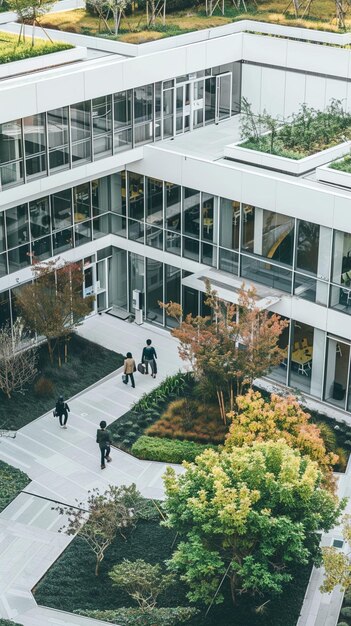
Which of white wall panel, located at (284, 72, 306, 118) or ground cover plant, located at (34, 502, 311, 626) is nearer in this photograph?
ground cover plant, located at (34, 502, 311, 626)

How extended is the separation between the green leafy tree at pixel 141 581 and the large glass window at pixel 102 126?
15649 mm

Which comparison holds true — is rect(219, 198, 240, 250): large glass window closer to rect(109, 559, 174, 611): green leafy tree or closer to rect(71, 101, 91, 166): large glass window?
rect(71, 101, 91, 166): large glass window

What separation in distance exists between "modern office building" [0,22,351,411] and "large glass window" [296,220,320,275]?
0.14 ft

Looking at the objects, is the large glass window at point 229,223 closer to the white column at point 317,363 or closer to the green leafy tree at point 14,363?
the white column at point 317,363

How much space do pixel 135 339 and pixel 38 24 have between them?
12.1 meters

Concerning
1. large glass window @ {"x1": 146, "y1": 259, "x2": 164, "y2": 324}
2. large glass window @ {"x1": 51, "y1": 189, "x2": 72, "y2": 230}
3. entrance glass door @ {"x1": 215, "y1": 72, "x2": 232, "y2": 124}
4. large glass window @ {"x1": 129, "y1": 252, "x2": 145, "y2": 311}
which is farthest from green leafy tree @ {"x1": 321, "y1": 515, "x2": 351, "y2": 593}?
entrance glass door @ {"x1": 215, "y1": 72, "x2": 232, "y2": 124}

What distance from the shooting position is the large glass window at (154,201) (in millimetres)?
35875

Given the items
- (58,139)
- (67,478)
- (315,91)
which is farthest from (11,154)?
(315,91)

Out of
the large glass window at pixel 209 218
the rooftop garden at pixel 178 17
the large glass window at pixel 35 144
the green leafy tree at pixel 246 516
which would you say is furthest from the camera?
the rooftop garden at pixel 178 17

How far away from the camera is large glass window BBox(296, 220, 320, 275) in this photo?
31625 mm

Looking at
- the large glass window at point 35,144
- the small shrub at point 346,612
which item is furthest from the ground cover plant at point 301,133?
the small shrub at point 346,612

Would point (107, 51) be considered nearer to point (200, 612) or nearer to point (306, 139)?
point (306, 139)

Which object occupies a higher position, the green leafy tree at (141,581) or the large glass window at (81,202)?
the large glass window at (81,202)

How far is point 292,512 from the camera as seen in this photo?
23.3 meters
